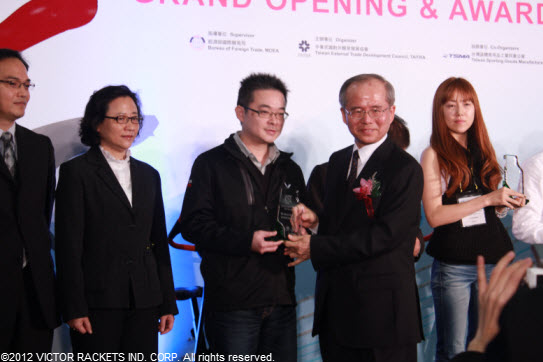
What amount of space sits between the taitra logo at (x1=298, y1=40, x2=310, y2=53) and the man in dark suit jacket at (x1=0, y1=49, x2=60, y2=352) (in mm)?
1888

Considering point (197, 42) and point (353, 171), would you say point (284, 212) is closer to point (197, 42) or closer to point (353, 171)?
point (353, 171)

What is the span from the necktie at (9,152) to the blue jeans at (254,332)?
1116 millimetres

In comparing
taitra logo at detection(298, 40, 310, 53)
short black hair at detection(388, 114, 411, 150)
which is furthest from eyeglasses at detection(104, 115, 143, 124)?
short black hair at detection(388, 114, 411, 150)

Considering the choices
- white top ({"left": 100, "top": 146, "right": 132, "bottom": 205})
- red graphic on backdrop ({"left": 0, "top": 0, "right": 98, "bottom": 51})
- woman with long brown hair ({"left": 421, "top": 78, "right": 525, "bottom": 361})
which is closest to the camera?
white top ({"left": 100, "top": 146, "right": 132, "bottom": 205})

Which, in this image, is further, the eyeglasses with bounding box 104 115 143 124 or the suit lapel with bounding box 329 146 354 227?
the eyeglasses with bounding box 104 115 143 124

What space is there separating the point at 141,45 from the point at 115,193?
4.50ft

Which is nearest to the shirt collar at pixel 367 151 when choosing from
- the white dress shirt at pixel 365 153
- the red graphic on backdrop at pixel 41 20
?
the white dress shirt at pixel 365 153

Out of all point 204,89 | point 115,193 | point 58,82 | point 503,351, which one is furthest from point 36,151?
point 503,351

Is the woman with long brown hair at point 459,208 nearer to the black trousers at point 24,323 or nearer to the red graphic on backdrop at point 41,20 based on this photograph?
the black trousers at point 24,323

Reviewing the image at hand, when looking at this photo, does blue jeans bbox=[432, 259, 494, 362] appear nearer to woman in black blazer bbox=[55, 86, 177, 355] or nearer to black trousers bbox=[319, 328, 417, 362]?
black trousers bbox=[319, 328, 417, 362]

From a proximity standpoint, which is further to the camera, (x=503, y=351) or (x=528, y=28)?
(x=528, y=28)

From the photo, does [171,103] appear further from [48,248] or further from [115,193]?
[48,248]

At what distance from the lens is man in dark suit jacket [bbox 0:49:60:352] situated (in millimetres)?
2160

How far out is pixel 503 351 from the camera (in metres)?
1.08
